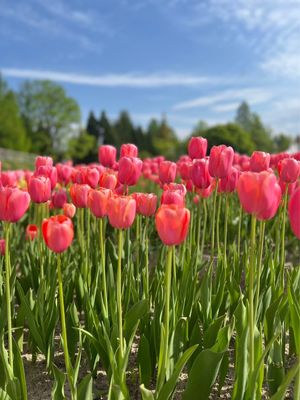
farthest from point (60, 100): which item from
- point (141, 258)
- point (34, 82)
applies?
point (141, 258)

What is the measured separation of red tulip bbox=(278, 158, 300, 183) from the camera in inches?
85.2

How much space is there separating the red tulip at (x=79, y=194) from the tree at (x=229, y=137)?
30494 millimetres

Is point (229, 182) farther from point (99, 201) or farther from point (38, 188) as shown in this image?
point (38, 188)

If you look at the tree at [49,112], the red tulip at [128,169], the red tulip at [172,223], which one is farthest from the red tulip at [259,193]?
the tree at [49,112]

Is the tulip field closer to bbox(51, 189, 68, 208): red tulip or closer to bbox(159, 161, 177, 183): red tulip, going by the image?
bbox(159, 161, 177, 183): red tulip

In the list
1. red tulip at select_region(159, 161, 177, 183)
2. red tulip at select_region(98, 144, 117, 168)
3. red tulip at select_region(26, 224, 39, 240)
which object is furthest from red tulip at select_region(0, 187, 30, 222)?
red tulip at select_region(26, 224, 39, 240)

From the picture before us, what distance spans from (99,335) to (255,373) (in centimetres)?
74

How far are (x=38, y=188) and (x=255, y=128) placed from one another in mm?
62912

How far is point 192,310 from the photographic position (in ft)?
7.32

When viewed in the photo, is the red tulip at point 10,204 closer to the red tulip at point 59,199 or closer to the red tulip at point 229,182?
the red tulip at point 229,182

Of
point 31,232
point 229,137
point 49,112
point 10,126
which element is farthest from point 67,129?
point 31,232

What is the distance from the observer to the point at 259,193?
1.36m

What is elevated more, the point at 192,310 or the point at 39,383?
the point at 192,310

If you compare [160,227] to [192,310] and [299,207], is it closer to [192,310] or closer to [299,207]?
[299,207]
